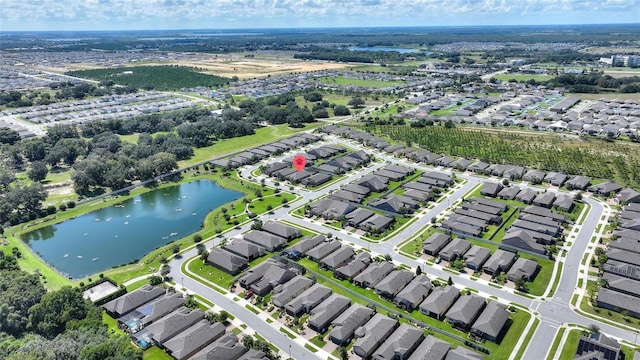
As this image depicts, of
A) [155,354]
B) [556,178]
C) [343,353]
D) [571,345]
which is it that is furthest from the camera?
[556,178]

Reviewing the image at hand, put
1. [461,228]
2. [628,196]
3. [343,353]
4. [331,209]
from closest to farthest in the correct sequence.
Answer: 1. [343,353]
2. [461,228]
3. [331,209]
4. [628,196]

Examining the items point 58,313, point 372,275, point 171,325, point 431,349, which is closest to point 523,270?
point 372,275

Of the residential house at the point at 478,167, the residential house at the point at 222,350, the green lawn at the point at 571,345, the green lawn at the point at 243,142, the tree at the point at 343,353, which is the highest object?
the green lawn at the point at 243,142

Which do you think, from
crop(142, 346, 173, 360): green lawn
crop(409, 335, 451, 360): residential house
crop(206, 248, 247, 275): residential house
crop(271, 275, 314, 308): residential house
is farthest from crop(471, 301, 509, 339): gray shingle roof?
crop(142, 346, 173, 360): green lawn

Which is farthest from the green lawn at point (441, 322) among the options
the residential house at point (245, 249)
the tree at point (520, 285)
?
the residential house at point (245, 249)

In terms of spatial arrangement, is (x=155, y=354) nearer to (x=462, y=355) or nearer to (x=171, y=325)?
(x=171, y=325)

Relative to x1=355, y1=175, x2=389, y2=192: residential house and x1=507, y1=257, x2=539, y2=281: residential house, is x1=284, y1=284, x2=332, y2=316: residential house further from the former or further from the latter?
x1=355, y1=175, x2=389, y2=192: residential house

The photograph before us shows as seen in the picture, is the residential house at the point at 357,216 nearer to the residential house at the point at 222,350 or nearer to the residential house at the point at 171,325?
the residential house at the point at 171,325
